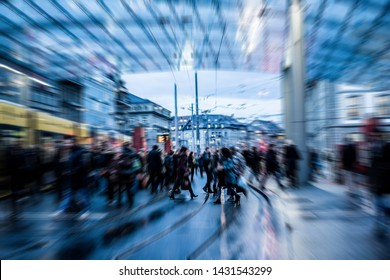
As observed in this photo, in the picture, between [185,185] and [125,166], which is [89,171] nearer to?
[125,166]

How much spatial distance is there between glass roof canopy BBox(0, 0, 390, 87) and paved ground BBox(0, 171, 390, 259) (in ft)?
19.0

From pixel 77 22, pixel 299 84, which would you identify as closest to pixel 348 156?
pixel 299 84

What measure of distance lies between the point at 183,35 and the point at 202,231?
401 inches

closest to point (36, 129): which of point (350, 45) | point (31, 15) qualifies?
point (31, 15)

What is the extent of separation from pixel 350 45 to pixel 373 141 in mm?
10268

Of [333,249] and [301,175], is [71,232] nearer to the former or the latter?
[333,249]

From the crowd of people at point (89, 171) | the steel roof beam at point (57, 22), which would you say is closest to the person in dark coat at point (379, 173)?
the crowd of people at point (89, 171)

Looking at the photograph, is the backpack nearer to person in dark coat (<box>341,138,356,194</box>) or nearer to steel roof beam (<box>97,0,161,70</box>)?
steel roof beam (<box>97,0,161,70</box>)

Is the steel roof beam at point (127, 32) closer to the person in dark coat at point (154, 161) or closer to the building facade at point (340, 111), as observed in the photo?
the person in dark coat at point (154, 161)

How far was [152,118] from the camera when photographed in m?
70.9

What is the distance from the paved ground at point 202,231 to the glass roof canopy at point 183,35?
5788mm

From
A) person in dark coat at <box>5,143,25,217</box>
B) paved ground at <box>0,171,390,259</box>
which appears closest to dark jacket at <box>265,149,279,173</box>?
paved ground at <box>0,171,390,259</box>

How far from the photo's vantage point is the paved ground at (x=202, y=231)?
13.7ft
